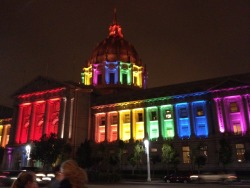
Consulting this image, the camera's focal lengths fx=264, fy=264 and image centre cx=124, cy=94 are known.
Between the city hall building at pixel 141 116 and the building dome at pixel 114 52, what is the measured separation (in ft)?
27.5

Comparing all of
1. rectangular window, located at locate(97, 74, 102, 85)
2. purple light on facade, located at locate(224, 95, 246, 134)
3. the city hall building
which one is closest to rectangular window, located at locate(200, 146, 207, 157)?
the city hall building

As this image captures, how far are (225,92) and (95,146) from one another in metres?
31.9

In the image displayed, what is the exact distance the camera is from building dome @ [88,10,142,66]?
8500 centimetres

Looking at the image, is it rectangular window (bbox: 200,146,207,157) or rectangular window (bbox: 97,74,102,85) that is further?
rectangular window (bbox: 97,74,102,85)

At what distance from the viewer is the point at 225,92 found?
181 feet

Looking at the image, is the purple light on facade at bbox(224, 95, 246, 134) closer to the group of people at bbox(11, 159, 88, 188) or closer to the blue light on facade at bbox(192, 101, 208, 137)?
the blue light on facade at bbox(192, 101, 208, 137)

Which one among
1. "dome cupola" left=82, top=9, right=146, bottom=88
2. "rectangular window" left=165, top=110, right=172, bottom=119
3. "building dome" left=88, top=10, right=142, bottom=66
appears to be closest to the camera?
"rectangular window" left=165, top=110, right=172, bottom=119

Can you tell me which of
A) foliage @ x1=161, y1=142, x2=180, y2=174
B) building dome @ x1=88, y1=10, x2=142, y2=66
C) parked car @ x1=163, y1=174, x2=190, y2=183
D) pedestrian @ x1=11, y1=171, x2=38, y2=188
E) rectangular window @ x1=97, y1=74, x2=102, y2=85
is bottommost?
parked car @ x1=163, y1=174, x2=190, y2=183

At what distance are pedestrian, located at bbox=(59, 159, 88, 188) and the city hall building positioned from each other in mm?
48555

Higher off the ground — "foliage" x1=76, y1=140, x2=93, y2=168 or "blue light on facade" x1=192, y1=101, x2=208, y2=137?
"blue light on facade" x1=192, y1=101, x2=208, y2=137

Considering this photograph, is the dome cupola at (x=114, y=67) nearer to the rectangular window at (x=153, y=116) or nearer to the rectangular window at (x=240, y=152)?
the rectangular window at (x=153, y=116)

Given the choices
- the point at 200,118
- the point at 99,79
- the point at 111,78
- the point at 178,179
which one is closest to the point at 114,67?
the point at 111,78

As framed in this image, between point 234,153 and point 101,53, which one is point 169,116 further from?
point 101,53

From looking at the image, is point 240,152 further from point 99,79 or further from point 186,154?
point 99,79
